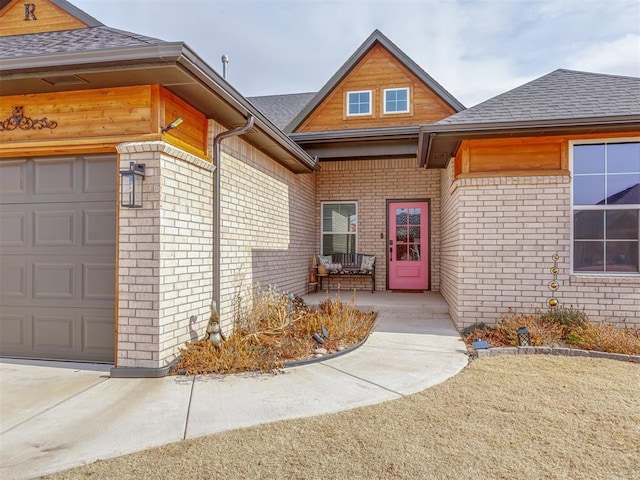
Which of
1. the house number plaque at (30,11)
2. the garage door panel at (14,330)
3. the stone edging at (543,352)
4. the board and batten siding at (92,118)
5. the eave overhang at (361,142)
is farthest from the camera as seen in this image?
the eave overhang at (361,142)

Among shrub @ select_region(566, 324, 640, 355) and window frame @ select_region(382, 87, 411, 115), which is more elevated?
window frame @ select_region(382, 87, 411, 115)

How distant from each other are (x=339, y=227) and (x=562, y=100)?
5565mm

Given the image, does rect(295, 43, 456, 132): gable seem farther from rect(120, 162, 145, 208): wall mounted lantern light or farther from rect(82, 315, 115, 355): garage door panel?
rect(82, 315, 115, 355): garage door panel

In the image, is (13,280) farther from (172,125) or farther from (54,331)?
(172,125)

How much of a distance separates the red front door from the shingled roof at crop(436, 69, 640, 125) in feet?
12.3

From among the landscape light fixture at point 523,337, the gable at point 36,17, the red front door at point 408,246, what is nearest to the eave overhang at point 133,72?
the gable at point 36,17

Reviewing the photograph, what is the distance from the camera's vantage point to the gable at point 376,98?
31.2 ft

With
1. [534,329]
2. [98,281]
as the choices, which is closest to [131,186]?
[98,281]

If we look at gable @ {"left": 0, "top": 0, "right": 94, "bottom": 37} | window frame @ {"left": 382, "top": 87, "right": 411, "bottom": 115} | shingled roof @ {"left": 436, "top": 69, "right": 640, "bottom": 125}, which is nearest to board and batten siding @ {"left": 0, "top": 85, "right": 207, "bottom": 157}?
gable @ {"left": 0, "top": 0, "right": 94, "bottom": 37}

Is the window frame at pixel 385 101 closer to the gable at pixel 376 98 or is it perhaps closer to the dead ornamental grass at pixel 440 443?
the gable at pixel 376 98

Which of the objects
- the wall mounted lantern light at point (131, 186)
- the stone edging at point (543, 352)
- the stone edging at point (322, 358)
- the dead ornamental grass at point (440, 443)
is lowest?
the dead ornamental grass at point (440, 443)

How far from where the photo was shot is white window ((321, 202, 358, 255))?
9.92 meters

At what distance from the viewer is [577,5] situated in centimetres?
639

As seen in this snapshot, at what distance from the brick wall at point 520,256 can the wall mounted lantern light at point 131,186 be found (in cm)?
449
